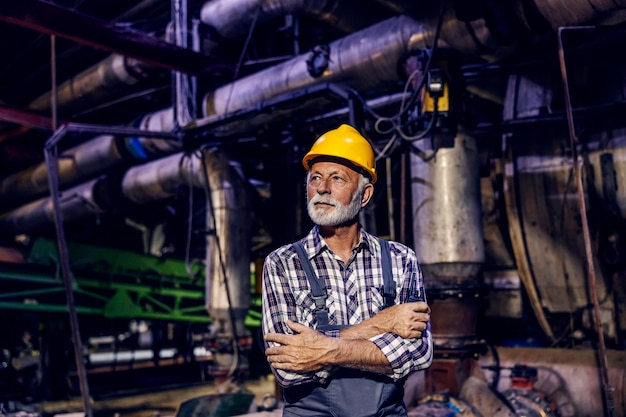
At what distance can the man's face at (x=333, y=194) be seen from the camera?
7.51 ft

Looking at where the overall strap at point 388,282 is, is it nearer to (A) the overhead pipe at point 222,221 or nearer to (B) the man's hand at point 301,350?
(B) the man's hand at point 301,350

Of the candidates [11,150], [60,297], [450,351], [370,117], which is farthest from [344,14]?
[11,150]

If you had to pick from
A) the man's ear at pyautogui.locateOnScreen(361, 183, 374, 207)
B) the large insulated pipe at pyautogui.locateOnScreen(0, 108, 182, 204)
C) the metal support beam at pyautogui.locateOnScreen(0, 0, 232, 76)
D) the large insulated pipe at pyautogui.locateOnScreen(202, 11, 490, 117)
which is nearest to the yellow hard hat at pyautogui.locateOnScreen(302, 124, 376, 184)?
the man's ear at pyautogui.locateOnScreen(361, 183, 374, 207)

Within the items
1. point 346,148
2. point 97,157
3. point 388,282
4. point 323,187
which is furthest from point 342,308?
point 97,157

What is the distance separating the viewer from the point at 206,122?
6715mm

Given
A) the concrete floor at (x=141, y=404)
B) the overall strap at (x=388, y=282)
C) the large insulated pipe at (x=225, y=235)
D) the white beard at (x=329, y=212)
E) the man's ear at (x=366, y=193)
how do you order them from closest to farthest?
the overall strap at (x=388, y=282) < the white beard at (x=329, y=212) < the man's ear at (x=366, y=193) < the large insulated pipe at (x=225, y=235) < the concrete floor at (x=141, y=404)

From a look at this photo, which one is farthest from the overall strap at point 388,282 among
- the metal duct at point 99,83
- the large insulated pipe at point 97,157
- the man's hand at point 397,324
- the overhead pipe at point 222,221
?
the metal duct at point 99,83

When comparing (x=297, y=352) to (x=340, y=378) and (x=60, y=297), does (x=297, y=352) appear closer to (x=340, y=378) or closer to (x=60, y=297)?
(x=340, y=378)

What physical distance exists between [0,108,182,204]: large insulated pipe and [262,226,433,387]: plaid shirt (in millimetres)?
5415

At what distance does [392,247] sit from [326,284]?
0.37m

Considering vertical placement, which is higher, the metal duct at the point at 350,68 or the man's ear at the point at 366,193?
the metal duct at the point at 350,68

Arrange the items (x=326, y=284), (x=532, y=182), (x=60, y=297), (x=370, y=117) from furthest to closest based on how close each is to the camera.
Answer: (x=60, y=297)
(x=370, y=117)
(x=532, y=182)
(x=326, y=284)

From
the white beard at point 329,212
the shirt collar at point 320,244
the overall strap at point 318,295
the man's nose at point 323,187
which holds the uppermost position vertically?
the man's nose at point 323,187

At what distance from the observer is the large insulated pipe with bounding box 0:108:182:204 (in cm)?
797
